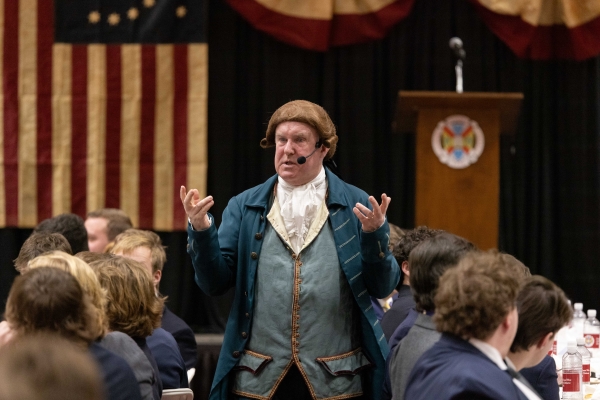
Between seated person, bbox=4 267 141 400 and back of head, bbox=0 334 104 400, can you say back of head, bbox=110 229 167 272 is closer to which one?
seated person, bbox=4 267 141 400

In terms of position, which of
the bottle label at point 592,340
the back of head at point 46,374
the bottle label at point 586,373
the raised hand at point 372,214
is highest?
the raised hand at point 372,214

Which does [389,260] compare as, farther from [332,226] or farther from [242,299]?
[242,299]

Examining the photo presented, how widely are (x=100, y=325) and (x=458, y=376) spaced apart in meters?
1.00

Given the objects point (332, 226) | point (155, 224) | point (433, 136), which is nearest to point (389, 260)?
point (332, 226)

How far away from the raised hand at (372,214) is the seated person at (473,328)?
766 millimetres

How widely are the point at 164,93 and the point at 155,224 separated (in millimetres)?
1118

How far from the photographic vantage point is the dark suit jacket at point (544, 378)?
2936mm

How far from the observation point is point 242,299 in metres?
3.23

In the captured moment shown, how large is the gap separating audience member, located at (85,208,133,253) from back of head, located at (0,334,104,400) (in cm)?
469

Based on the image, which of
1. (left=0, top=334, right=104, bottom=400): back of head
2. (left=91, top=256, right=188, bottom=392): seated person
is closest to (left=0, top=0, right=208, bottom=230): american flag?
(left=91, top=256, right=188, bottom=392): seated person

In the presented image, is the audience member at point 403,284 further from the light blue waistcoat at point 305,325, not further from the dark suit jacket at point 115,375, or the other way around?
the dark suit jacket at point 115,375

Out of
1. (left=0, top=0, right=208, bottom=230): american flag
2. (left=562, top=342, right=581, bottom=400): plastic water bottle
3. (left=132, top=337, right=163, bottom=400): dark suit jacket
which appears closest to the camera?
(left=132, top=337, right=163, bottom=400): dark suit jacket

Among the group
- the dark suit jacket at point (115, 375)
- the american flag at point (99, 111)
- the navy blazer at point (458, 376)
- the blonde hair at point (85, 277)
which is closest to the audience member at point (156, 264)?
the blonde hair at point (85, 277)

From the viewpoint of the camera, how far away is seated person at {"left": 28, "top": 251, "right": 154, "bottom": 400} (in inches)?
92.3
